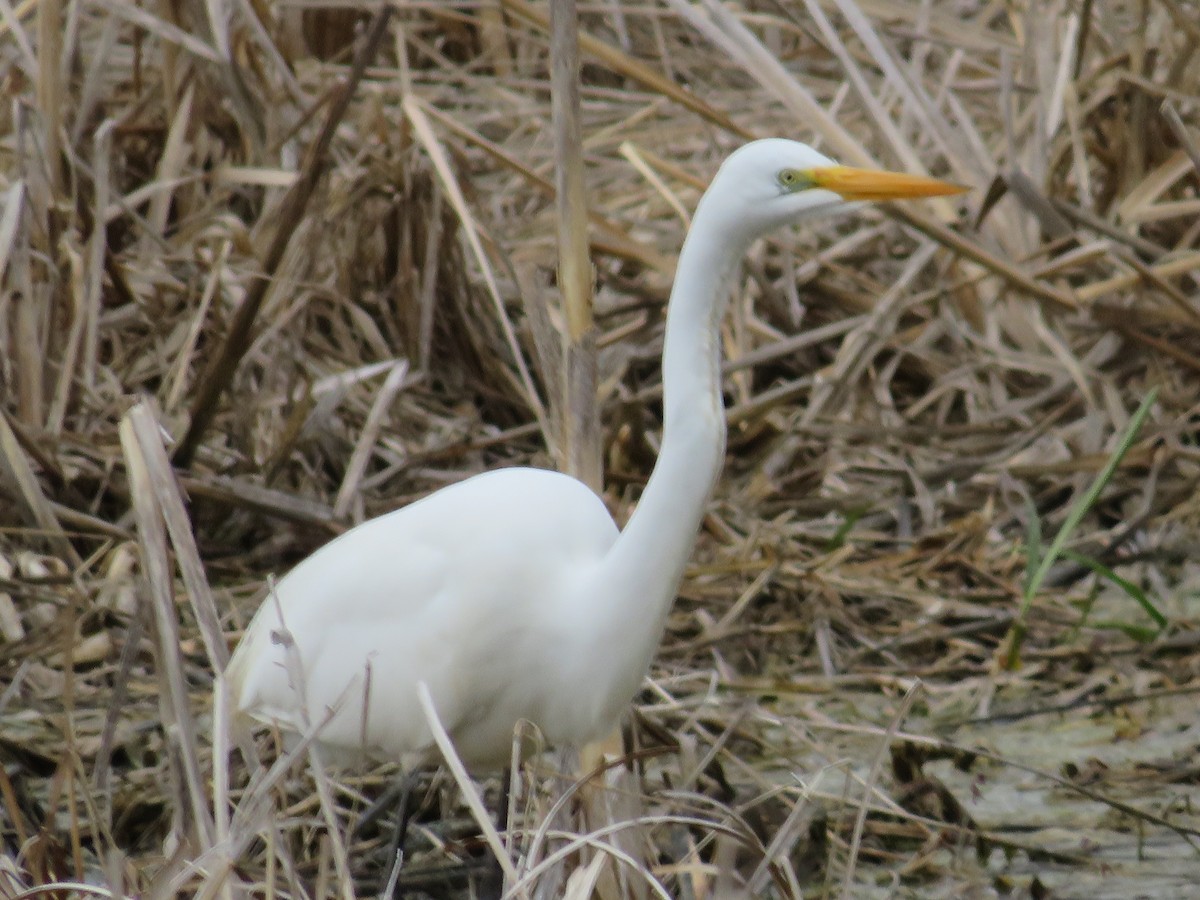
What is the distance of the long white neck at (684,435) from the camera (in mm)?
1913

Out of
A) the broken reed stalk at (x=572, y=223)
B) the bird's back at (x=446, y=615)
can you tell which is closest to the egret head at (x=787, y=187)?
the broken reed stalk at (x=572, y=223)

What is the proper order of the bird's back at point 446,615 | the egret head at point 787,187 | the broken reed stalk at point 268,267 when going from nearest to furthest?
the egret head at point 787,187
the bird's back at point 446,615
the broken reed stalk at point 268,267

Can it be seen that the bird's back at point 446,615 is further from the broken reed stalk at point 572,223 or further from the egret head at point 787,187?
the egret head at point 787,187

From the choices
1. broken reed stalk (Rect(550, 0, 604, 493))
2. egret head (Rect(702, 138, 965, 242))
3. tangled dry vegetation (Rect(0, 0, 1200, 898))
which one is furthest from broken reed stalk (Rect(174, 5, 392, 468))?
egret head (Rect(702, 138, 965, 242))

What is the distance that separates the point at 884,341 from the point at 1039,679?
1.04m

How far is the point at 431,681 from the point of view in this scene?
219cm

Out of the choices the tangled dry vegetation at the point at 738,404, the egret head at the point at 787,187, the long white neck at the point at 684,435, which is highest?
the egret head at the point at 787,187

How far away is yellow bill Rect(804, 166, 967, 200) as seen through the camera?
1905mm

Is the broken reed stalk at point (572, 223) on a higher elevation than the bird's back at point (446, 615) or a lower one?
higher

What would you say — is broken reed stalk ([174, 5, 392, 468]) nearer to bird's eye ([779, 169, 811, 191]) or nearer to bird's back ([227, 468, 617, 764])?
bird's back ([227, 468, 617, 764])

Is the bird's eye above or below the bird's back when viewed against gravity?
above

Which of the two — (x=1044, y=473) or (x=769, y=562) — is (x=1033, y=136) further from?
(x=769, y=562)

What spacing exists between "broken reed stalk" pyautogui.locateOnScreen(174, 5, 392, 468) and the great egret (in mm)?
604

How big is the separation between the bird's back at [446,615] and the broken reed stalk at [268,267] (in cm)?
66
